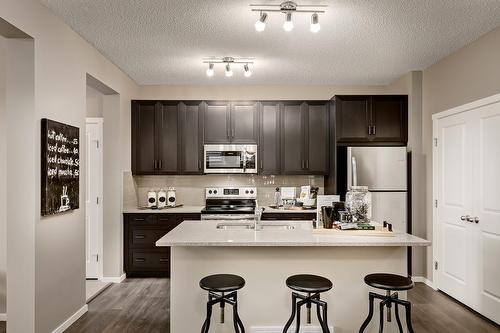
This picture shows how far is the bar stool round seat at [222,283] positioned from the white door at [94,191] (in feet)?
9.79

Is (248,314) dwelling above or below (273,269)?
below

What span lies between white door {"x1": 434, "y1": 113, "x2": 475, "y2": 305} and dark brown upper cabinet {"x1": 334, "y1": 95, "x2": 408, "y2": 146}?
660 millimetres

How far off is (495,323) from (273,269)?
7.36 feet

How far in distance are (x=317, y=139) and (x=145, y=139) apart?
248 centimetres

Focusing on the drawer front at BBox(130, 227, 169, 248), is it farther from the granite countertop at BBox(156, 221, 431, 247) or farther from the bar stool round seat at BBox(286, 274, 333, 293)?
the bar stool round seat at BBox(286, 274, 333, 293)

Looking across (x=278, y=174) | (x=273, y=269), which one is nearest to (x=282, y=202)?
(x=278, y=174)

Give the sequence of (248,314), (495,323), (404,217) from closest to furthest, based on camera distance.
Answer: (248,314), (495,323), (404,217)

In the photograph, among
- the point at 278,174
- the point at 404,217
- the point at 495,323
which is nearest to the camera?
the point at 495,323

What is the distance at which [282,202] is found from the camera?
226 inches

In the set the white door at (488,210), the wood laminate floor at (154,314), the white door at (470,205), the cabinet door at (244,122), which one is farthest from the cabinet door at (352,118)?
the wood laminate floor at (154,314)

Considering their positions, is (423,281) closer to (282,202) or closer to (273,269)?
(282,202)

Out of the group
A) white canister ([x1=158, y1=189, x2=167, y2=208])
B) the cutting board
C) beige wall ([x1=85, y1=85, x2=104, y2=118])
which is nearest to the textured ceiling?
beige wall ([x1=85, y1=85, x2=104, y2=118])

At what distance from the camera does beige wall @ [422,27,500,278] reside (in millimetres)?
3654

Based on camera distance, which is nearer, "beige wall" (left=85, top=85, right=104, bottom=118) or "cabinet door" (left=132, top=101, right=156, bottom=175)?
"beige wall" (left=85, top=85, right=104, bottom=118)
